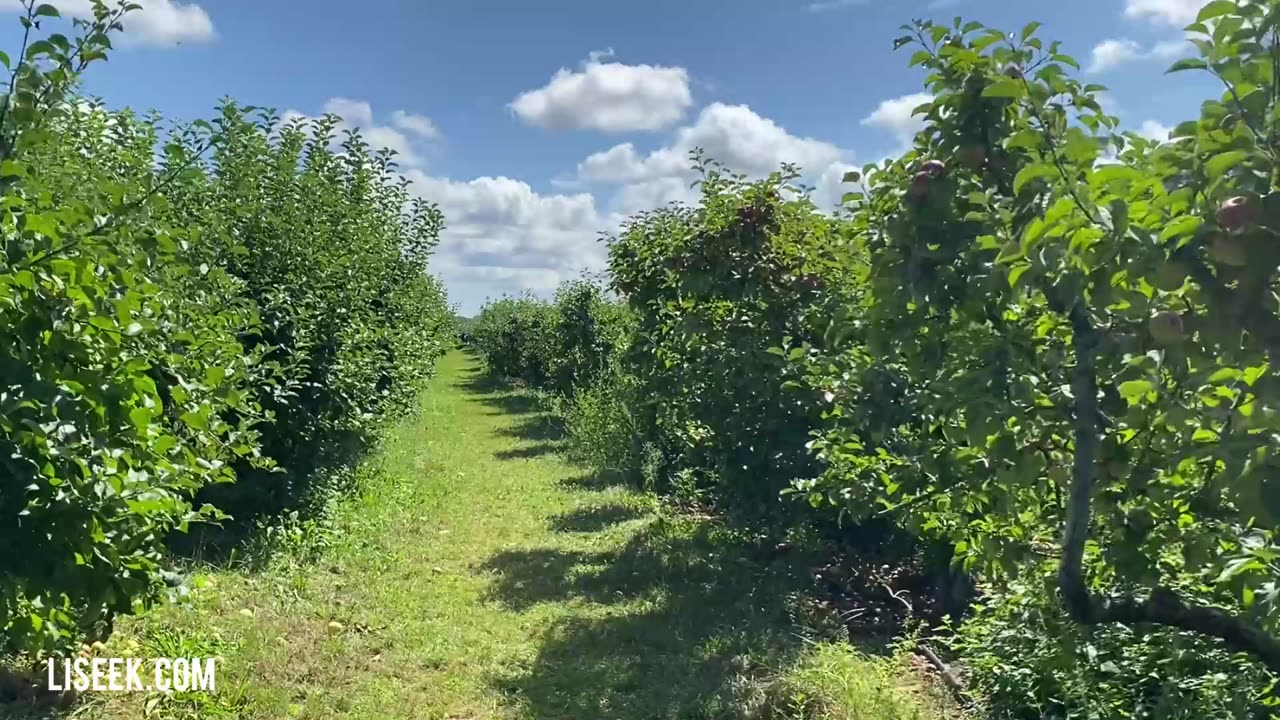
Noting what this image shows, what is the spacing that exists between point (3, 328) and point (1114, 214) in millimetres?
2763

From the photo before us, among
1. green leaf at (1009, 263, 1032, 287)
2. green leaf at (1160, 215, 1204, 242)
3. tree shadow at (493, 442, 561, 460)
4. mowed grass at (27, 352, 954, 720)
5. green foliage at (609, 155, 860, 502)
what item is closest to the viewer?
green leaf at (1160, 215, 1204, 242)

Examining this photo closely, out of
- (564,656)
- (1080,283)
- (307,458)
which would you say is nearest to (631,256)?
(307,458)

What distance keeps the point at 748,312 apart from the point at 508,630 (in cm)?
264

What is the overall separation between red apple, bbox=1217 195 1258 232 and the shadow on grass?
3205 millimetres

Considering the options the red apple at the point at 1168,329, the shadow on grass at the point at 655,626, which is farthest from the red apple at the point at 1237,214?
the shadow on grass at the point at 655,626

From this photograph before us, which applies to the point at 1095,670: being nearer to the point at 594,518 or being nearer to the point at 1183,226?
the point at 1183,226

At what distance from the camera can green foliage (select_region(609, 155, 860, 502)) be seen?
6246 millimetres

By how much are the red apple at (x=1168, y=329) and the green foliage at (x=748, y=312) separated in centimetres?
387

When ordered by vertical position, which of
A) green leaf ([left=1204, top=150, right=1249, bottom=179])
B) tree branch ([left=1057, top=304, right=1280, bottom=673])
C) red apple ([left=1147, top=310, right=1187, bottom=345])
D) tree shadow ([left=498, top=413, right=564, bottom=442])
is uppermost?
green leaf ([left=1204, top=150, right=1249, bottom=179])

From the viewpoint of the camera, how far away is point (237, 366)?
165 inches

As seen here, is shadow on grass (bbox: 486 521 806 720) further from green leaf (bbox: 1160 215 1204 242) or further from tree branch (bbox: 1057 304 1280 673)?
green leaf (bbox: 1160 215 1204 242)

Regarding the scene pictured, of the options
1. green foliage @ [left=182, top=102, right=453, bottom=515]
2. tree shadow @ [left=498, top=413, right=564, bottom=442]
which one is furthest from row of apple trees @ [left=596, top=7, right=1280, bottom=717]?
tree shadow @ [left=498, top=413, right=564, bottom=442]

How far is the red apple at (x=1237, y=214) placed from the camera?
1.67m

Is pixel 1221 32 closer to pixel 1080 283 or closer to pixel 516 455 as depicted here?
pixel 1080 283
